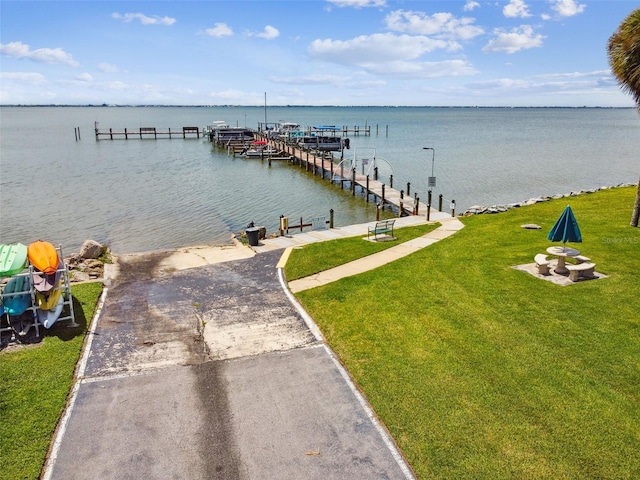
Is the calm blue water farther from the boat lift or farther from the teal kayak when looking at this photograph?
the teal kayak

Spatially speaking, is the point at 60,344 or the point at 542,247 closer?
the point at 60,344

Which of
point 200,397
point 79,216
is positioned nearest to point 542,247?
point 200,397

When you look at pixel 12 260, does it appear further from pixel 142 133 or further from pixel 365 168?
pixel 142 133

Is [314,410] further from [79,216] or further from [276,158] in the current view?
[276,158]

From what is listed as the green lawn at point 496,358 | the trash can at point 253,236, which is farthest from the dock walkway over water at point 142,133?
the green lawn at point 496,358

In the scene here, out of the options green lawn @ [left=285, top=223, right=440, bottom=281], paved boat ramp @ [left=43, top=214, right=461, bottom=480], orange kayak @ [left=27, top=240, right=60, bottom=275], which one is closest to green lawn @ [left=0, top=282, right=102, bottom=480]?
paved boat ramp @ [left=43, top=214, right=461, bottom=480]

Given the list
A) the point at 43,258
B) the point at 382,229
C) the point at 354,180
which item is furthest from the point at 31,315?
the point at 354,180
